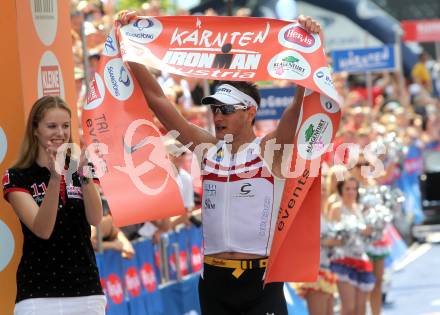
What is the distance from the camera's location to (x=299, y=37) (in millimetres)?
6629

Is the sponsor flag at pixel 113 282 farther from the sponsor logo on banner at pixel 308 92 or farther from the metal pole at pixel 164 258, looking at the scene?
the sponsor logo on banner at pixel 308 92

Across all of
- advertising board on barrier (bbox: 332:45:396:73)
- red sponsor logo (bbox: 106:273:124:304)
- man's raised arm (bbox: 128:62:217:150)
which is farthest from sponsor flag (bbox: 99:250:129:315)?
advertising board on barrier (bbox: 332:45:396:73)

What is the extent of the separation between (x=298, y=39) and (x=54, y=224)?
211 centimetres

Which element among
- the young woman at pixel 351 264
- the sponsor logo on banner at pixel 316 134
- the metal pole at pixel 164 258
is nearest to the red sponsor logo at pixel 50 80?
the sponsor logo on banner at pixel 316 134

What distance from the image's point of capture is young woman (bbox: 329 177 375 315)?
35.6 feet

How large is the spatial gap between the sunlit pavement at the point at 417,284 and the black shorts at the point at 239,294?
5.86 m

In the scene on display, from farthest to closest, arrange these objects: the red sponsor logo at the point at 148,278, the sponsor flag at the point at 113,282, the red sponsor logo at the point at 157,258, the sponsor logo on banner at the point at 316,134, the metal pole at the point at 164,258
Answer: the metal pole at the point at 164,258, the red sponsor logo at the point at 157,258, the red sponsor logo at the point at 148,278, the sponsor flag at the point at 113,282, the sponsor logo on banner at the point at 316,134

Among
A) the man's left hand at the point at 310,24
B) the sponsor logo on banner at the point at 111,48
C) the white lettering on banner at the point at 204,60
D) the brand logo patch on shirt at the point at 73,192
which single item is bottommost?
the brand logo patch on shirt at the point at 73,192

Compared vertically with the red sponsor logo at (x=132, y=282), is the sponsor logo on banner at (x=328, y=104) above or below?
above

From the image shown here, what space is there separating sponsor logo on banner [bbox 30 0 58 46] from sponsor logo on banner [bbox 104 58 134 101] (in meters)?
0.42

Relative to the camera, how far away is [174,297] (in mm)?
10211

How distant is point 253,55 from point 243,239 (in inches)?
46.5

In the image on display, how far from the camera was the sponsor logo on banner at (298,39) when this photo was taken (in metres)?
6.56

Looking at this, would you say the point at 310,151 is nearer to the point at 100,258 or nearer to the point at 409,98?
the point at 100,258
